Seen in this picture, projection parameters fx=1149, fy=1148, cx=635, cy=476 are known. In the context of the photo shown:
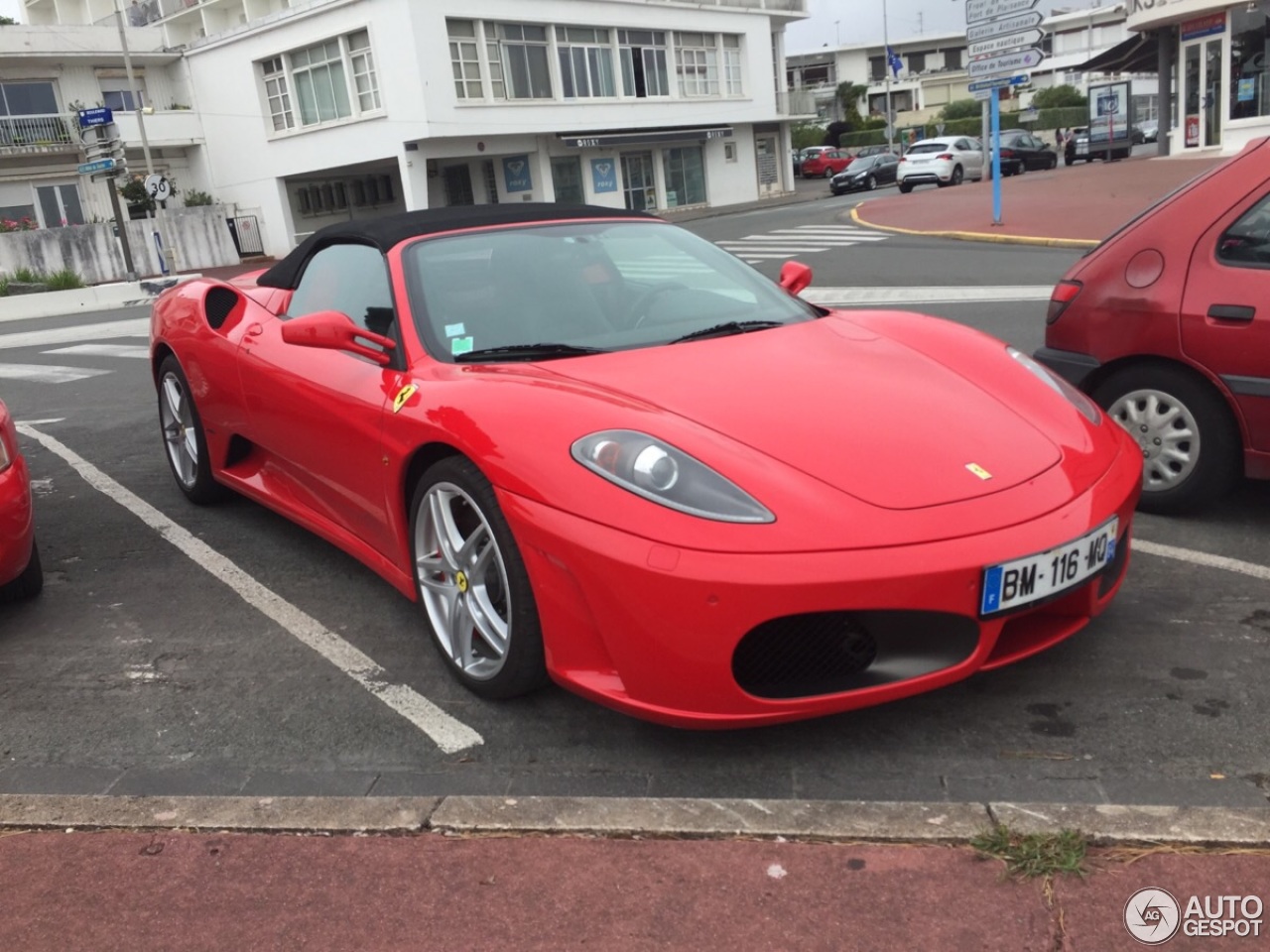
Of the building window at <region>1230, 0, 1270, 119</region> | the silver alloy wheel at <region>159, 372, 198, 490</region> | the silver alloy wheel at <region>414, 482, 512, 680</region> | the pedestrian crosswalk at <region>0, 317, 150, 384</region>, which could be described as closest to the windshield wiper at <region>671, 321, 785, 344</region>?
the silver alloy wheel at <region>414, 482, 512, 680</region>

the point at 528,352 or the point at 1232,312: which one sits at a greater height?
the point at 528,352

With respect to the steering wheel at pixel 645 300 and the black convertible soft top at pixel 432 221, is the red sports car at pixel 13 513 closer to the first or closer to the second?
the black convertible soft top at pixel 432 221

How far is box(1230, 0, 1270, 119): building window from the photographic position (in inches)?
1057

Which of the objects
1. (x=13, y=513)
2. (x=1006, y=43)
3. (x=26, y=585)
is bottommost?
(x=26, y=585)

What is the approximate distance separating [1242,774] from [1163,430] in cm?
198

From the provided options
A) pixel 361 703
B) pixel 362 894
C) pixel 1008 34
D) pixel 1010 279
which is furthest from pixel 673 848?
pixel 1008 34

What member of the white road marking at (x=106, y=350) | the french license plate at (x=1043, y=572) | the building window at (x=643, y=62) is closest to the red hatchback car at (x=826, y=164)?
the building window at (x=643, y=62)

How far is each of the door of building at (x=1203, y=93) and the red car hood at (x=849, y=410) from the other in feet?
97.4

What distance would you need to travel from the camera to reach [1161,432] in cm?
434

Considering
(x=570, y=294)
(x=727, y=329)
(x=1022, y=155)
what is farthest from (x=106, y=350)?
(x=1022, y=155)

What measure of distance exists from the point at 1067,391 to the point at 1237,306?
1.07 m

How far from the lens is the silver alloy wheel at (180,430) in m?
5.33

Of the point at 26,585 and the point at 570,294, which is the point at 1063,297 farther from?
the point at 26,585

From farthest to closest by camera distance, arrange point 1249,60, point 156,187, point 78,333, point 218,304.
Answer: point 1249,60 → point 156,187 → point 78,333 → point 218,304
